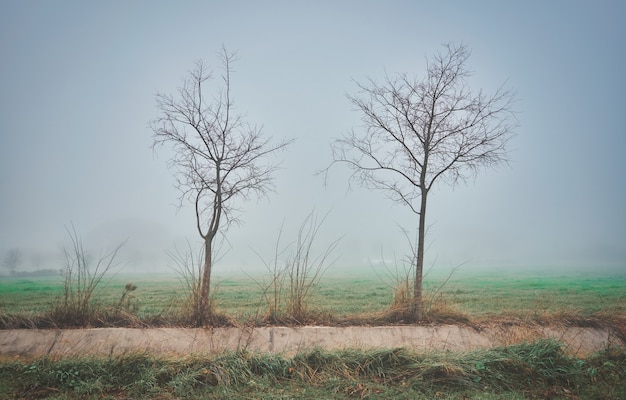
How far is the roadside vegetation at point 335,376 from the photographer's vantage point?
15.0ft

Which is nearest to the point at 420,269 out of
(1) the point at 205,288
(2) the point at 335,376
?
(2) the point at 335,376

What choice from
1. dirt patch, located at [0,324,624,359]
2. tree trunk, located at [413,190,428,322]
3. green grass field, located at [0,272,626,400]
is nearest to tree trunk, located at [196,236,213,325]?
dirt patch, located at [0,324,624,359]

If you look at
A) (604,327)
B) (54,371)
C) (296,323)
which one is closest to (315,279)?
(296,323)

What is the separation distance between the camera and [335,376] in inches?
195

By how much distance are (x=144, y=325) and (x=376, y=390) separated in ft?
15.7

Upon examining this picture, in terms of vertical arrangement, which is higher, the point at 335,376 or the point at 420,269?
the point at 420,269

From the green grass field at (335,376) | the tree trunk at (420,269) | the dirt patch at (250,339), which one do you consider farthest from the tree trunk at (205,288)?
the tree trunk at (420,269)

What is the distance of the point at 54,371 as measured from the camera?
5.05 metres

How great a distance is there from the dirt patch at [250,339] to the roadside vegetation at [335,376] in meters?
0.92

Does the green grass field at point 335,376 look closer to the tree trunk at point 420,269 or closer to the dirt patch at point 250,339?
the dirt patch at point 250,339

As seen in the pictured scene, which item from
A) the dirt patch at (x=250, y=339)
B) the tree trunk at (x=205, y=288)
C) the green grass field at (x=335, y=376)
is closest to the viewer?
the green grass field at (x=335, y=376)

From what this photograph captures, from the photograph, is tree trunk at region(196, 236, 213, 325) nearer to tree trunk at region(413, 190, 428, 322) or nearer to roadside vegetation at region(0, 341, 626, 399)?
roadside vegetation at region(0, 341, 626, 399)

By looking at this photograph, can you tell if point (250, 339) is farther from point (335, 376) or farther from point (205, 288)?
point (335, 376)

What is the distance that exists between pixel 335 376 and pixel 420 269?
151 inches
